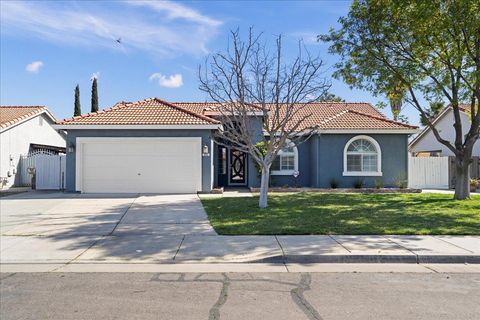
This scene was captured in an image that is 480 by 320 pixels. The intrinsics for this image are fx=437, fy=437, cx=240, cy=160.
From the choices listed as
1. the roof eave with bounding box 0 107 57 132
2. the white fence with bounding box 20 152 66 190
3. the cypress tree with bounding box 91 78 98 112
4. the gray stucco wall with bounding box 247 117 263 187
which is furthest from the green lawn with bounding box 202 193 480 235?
the cypress tree with bounding box 91 78 98 112

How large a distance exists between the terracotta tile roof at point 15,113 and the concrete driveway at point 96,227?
832 centimetres

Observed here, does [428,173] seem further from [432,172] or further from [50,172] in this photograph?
[50,172]

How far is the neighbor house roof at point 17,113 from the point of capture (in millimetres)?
22922

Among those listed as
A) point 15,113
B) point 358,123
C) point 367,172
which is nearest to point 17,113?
point 15,113

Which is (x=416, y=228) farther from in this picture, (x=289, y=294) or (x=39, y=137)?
(x=39, y=137)

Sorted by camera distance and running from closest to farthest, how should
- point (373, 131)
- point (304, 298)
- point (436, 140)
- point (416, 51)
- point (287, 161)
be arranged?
1. point (304, 298)
2. point (416, 51)
3. point (373, 131)
4. point (287, 161)
5. point (436, 140)

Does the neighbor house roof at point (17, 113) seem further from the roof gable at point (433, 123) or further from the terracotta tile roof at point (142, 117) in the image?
the roof gable at point (433, 123)

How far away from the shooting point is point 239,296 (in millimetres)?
5734

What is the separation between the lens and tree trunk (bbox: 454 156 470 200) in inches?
641

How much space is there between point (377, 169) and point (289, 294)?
53.3ft

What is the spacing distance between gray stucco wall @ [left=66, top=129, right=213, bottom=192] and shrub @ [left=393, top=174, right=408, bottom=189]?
29.3ft

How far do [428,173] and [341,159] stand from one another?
566cm

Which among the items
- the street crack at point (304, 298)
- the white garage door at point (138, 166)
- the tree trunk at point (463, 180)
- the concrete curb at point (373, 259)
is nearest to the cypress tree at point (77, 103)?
the white garage door at point (138, 166)

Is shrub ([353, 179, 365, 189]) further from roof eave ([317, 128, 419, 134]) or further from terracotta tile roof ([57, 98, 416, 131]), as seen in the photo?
terracotta tile roof ([57, 98, 416, 131])
